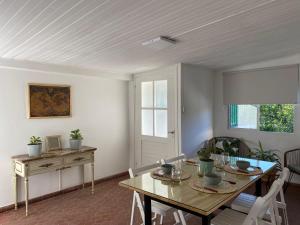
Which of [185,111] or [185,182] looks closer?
[185,182]

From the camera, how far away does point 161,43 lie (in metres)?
2.43

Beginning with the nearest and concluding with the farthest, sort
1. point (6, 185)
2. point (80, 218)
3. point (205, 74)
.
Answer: point (80, 218), point (6, 185), point (205, 74)

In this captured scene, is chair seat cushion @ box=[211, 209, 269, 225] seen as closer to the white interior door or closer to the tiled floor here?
the tiled floor

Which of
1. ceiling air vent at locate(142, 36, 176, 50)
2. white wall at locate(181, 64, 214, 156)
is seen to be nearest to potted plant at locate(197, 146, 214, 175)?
ceiling air vent at locate(142, 36, 176, 50)

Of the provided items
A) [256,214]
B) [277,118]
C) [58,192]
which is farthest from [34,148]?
[277,118]

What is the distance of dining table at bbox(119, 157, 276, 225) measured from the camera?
1.52 metres

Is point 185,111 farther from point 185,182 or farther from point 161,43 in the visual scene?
point 185,182

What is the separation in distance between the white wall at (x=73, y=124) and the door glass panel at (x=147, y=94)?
0.47m

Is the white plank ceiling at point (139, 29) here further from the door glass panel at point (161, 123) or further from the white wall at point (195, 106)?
the door glass panel at point (161, 123)

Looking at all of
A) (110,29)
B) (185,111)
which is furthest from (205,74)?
(110,29)

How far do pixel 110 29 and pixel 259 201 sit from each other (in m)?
1.83

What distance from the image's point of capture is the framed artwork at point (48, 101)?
131 inches

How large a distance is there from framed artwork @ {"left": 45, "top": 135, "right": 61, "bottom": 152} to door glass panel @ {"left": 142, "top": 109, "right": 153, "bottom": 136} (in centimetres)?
156

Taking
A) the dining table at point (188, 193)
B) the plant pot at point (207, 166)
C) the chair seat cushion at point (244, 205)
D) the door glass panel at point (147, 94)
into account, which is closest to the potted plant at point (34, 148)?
the dining table at point (188, 193)
